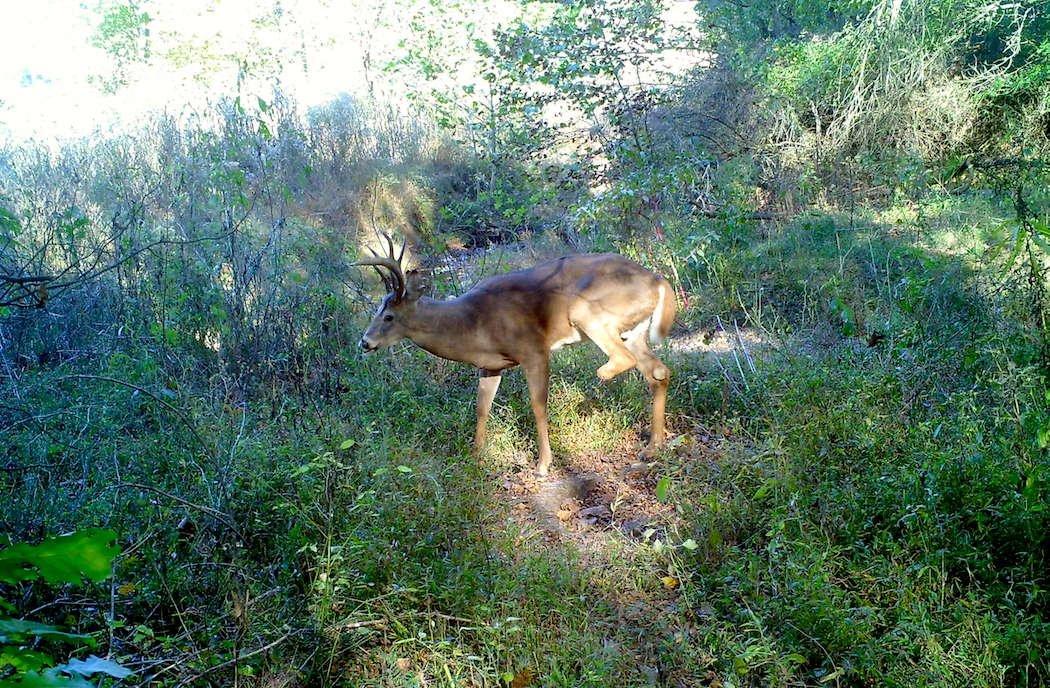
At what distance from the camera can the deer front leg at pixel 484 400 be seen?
6.77 m

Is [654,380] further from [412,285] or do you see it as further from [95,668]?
[95,668]

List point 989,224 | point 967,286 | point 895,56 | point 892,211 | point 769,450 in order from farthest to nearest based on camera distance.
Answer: point 895,56 → point 892,211 → point 989,224 → point 967,286 → point 769,450

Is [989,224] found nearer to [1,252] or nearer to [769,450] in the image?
[769,450]

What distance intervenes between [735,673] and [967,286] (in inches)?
216

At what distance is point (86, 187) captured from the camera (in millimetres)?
10062

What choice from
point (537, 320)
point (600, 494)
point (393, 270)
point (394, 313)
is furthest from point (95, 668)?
point (537, 320)

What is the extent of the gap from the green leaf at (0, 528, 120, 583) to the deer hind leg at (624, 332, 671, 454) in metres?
5.81

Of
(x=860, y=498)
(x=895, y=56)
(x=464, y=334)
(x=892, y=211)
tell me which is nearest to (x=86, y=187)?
(x=464, y=334)

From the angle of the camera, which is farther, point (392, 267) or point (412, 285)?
point (412, 285)

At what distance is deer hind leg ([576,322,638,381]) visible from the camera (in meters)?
6.98

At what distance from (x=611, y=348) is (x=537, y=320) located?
2.03 feet

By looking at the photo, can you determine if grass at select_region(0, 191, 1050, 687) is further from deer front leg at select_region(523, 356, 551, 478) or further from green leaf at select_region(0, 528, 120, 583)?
green leaf at select_region(0, 528, 120, 583)

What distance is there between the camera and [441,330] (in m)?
6.91

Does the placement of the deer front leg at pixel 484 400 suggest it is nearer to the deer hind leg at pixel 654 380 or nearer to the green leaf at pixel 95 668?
the deer hind leg at pixel 654 380
